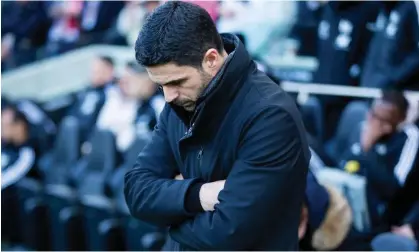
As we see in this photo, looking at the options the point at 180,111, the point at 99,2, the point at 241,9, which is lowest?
the point at 99,2

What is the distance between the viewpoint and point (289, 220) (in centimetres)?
182

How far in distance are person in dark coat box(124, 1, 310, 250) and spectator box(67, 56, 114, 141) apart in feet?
10.4

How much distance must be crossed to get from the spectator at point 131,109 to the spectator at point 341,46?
1.04m

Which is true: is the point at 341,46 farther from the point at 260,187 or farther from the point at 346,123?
the point at 260,187

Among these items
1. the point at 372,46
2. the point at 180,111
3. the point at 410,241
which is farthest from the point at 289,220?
the point at 372,46

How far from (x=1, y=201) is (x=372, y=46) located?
8.83 ft

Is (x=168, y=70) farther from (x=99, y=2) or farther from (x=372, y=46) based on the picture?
(x=99, y=2)

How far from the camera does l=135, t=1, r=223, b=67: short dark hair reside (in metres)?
1.68

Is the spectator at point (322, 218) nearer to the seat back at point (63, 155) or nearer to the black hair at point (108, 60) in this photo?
the seat back at point (63, 155)

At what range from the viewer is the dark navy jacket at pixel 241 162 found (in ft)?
5.67

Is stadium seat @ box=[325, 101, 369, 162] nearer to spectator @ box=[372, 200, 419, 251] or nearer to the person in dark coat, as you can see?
spectator @ box=[372, 200, 419, 251]

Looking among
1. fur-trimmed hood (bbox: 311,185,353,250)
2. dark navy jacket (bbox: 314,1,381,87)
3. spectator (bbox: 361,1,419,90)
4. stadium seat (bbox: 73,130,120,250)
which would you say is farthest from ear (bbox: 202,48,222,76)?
stadium seat (bbox: 73,130,120,250)

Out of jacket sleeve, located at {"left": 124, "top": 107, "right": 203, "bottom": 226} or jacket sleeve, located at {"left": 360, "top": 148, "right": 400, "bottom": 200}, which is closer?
jacket sleeve, located at {"left": 124, "top": 107, "right": 203, "bottom": 226}

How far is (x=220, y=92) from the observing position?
1.74m
